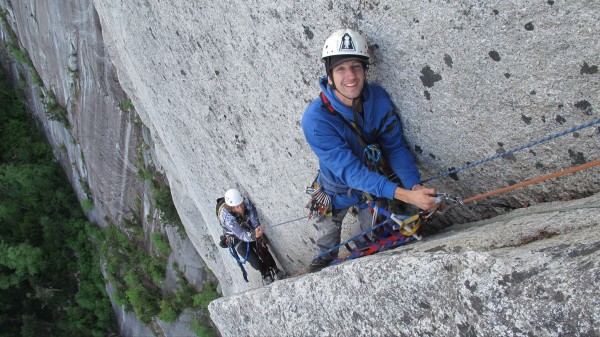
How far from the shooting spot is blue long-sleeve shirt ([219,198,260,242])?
6066mm

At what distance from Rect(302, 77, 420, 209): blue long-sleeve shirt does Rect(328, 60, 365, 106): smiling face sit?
114 mm

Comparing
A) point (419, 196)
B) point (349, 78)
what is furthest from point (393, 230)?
point (349, 78)

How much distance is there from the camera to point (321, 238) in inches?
203

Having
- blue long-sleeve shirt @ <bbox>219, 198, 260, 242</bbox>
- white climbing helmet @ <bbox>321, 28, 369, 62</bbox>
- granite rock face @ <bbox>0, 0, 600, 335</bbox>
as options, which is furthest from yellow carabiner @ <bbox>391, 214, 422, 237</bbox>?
blue long-sleeve shirt @ <bbox>219, 198, 260, 242</bbox>

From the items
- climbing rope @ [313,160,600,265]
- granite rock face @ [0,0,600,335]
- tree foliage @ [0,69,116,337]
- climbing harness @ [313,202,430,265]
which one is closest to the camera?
granite rock face @ [0,0,600,335]

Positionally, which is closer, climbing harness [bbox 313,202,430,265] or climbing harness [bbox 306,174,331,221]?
climbing harness [bbox 313,202,430,265]

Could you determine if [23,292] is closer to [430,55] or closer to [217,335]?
[217,335]

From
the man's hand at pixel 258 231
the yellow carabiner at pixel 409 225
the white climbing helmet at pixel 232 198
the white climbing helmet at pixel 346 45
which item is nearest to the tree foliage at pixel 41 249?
the white climbing helmet at pixel 232 198

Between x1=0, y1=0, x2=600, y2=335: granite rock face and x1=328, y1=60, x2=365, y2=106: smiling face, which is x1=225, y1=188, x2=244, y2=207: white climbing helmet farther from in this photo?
x1=328, y1=60, x2=365, y2=106: smiling face

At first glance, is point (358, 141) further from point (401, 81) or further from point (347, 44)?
point (347, 44)

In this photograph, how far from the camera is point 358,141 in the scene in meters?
3.71

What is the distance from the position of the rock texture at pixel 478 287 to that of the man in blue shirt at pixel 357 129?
1.88 feet

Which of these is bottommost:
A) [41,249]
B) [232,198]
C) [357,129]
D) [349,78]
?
[41,249]

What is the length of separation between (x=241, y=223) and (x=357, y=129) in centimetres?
304
